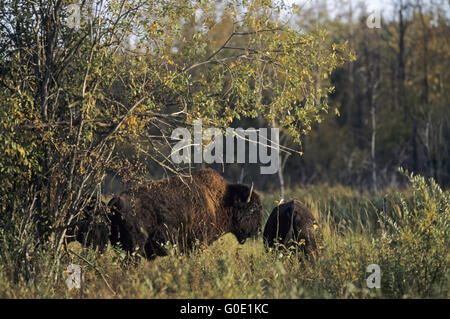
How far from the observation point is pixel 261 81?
8.16 m

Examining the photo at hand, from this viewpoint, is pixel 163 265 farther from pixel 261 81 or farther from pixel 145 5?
pixel 145 5

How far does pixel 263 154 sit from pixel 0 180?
10.4 meters

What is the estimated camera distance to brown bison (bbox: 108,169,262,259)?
848 cm

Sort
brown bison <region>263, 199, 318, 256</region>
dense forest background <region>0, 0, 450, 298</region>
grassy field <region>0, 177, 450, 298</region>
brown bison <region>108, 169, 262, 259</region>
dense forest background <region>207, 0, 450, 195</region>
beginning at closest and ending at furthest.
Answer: grassy field <region>0, 177, 450, 298</region>
dense forest background <region>0, 0, 450, 298</region>
brown bison <region>108, 169, 262, 259</region>
brown bison <region>263, 199, 318, 256</region>
dense forest background <region>207, 0, 450, 195</region>

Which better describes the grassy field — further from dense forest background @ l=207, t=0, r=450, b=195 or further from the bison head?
dense forest background @ l=207, t=0, r=450, b=195

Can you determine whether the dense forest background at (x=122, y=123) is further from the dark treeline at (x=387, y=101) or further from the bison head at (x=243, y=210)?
the dark treeline at (x=387, y=101)

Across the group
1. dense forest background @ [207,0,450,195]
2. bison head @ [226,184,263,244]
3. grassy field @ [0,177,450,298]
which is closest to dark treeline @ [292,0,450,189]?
dense forest background @ [207,0,450,195]

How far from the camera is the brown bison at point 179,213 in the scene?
8.48 metres

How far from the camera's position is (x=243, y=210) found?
970 cm

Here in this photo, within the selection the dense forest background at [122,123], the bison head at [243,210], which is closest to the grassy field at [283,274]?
the dense forest background at [122,123]

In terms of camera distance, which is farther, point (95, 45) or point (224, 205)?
point (224, 205)

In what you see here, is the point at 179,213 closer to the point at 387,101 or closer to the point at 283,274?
the point at 283,274

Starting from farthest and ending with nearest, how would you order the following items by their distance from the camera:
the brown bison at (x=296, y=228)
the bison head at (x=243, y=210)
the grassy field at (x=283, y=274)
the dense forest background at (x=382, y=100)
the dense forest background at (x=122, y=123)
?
1. the dense forest background at (x=382, y=100)
2. the bison head at (x=243, y=210)
3. the brown bison at (x=296, y=228)
4. the dense forest background at (x=122, y=123)
5. the grassy field at (x=283, y=274)
